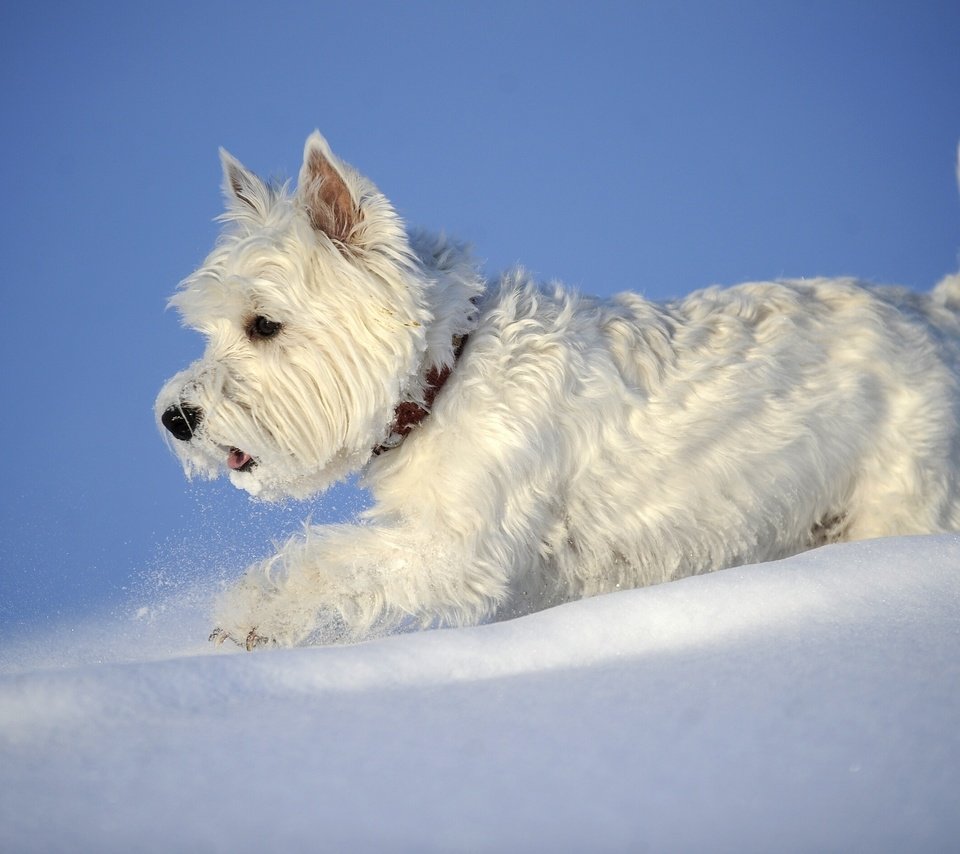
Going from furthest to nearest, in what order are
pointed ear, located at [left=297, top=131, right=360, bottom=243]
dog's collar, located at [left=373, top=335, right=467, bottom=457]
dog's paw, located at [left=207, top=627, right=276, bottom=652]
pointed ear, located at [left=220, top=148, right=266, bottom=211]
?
pointed ear, located at [left=220, top=148, right=266, bottom=211], dog's collar, located at [left=373, top=335, right=467, bottom=457], pointed ear, located at [left=297, top=131, right=360, bottom=243], dog's paw, located at [left=207, top=627, right=276, bottom=652]

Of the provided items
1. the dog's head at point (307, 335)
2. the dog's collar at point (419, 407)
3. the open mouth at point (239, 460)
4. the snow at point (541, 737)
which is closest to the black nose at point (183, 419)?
the dog's head at point (307, 335)

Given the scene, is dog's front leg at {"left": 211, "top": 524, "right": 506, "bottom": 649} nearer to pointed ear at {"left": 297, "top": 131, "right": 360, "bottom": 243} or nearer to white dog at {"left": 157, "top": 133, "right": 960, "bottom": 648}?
white dog at {"left": 157, "top": 133, "right": 960, "bottom": 648}

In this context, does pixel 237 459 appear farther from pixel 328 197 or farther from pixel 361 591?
pixel 328 197

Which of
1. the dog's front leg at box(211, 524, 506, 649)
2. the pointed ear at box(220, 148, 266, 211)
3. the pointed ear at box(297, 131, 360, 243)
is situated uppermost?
the pointed ear at box(220, 148, 266, 211)

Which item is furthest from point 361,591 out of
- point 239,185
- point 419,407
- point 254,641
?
point 239,185

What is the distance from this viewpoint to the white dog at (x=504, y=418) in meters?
4.00

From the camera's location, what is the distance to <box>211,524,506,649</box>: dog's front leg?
386 centimetres

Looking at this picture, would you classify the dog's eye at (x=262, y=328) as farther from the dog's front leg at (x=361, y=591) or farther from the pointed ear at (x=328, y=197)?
the dog's front leg at (x=361, y=591)

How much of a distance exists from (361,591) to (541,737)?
1.68 metres

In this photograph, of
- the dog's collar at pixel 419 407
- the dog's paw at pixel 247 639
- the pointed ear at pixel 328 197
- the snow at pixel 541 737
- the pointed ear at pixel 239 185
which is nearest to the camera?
the snow at pixel 541 737

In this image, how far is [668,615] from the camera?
10.4 ft

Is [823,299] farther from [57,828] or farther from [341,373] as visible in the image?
[57,828]

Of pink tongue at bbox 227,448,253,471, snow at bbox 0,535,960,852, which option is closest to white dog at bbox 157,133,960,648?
pink tongue at bbox 227,448,253,471

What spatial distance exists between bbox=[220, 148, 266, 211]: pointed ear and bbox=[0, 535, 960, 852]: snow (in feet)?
7.59
